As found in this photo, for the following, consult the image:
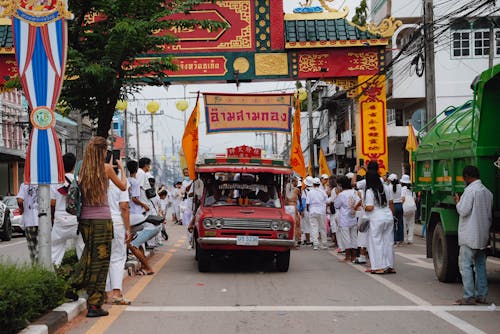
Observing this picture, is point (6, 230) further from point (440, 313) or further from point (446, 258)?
point (440, 313)

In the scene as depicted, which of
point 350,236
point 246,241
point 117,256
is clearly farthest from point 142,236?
point 350,236

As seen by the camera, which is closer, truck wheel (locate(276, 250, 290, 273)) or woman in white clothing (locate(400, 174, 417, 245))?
truck wheel (locate(276, 250, 290, 273))

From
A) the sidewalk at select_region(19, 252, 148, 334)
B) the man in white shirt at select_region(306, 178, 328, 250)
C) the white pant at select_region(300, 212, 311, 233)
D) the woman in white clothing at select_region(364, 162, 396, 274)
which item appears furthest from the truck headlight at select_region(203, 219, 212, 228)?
the white pant at select_region(300, 212, 311, 233)

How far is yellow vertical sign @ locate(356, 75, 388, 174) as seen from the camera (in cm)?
2111

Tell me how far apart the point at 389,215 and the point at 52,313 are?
6693 mm

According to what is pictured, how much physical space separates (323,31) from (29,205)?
12802 millimetres

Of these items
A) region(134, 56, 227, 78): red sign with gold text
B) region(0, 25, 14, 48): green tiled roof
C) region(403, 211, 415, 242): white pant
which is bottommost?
region(403, 211, 415, 242): white pant

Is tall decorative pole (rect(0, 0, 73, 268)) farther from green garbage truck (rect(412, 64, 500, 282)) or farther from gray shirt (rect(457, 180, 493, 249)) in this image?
green garbage truck (rect(412, 64, 500, 282))

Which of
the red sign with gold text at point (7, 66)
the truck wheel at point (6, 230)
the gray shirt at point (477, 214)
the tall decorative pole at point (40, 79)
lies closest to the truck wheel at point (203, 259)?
the tall decorative pole at point (40, 79)

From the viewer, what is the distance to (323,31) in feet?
68.3

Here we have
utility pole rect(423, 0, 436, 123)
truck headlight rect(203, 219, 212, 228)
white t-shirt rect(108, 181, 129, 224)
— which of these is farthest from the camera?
utility pole rect(423, 0, 436, 123)

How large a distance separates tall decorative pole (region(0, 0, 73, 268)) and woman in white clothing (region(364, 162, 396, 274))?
5.74 metres

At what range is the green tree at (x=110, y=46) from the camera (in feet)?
36.3

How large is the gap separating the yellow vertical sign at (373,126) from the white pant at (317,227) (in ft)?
13.1
